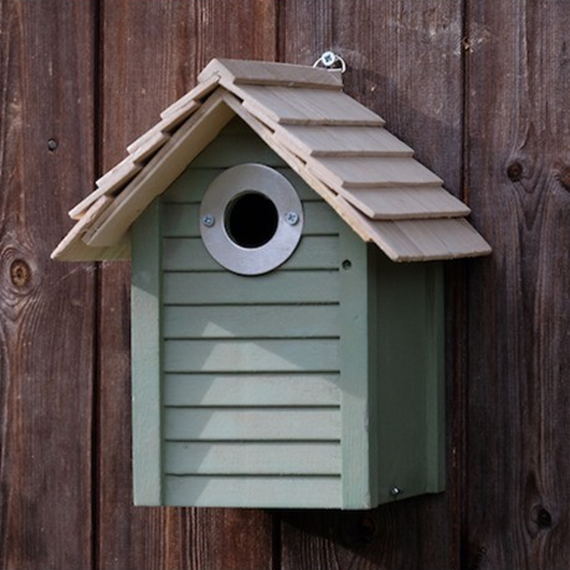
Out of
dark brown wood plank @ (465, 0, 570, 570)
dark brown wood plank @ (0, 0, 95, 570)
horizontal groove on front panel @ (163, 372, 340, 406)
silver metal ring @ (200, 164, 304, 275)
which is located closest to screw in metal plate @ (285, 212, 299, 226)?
silver metal ring @ (200, 164, 304, 275)

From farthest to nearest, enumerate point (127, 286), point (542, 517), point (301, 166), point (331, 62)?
point (127, 286), point (331, 62), point (542, 517), point (301, 166)

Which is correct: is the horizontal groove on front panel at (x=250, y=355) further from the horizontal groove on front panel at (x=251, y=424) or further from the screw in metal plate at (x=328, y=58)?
the screw in metal plate at (x=328, y=58)

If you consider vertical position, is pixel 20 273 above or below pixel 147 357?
above

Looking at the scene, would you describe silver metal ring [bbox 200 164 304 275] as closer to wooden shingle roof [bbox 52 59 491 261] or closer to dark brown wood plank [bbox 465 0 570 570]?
wooden shingle roof [bbox 52 59 491 261]

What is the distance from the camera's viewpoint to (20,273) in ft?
9.46

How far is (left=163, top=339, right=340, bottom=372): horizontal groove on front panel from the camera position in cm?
245

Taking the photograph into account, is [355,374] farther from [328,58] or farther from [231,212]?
[328,58]

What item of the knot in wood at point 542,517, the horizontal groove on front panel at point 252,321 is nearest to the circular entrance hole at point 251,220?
the horizontal groove on front panel at point 252,321

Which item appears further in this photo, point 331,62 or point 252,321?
point 331,62

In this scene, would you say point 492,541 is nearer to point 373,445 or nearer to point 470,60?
point 373,445

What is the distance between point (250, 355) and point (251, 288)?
9 cm

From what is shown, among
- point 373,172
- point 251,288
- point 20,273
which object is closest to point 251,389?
point 251,288

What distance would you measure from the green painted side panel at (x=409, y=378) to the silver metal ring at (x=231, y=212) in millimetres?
128

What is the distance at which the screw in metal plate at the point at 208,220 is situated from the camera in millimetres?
2488
